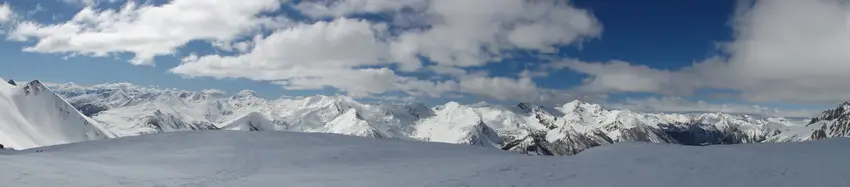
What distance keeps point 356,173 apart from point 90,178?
1265 cm

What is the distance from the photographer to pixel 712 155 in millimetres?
30922

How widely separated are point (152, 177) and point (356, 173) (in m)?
10.2

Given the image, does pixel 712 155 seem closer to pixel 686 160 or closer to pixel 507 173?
pixel 686 160

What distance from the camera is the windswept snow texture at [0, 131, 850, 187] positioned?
26266 millimetres

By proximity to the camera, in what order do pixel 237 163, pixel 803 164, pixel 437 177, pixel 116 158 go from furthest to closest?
1. pixel 116 158
2. pixel 237 163
3. pixel 437 177
4. pixel 803 164

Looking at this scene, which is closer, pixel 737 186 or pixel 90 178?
pixel 737 186

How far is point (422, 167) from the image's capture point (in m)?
33.7

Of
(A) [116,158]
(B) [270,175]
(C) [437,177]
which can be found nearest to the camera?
(C) [437,177]

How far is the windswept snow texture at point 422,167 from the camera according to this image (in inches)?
1034

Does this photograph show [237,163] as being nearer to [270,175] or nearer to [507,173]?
[270,175]

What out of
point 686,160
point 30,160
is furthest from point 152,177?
point 686,160

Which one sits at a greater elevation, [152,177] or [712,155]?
[712,155]

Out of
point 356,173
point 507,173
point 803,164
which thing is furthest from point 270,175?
point 803,164

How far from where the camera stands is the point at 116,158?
38531mm
